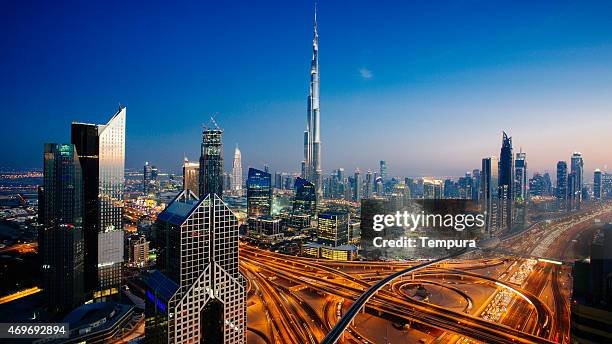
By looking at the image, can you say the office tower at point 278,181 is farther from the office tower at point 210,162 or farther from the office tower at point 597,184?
the office tower at point 597,184

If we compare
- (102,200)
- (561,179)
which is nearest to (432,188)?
(561,179)

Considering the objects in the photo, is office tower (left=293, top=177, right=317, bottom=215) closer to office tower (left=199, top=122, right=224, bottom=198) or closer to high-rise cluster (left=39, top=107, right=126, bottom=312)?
office tower (left=199, top=122, right=224, bottom=198)

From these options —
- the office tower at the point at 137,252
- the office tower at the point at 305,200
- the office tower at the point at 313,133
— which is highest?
the office tower at the point at 313,133

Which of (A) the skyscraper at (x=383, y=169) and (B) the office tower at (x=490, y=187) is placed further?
(A) the skyscraper at (x=383, y=169)

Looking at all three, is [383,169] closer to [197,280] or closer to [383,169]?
Answer: [383,169]

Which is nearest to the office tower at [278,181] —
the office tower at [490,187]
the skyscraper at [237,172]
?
the skyscraper at [237,172]

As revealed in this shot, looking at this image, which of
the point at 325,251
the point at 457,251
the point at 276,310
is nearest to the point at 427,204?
the point at 457,251

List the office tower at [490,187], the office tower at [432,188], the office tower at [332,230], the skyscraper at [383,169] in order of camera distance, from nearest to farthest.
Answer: the office tower at [332,230]
the office tower at [490,187]
the office tower at [432,188]
the skyscraper at [383,169]

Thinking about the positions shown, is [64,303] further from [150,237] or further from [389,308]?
[389,308]
